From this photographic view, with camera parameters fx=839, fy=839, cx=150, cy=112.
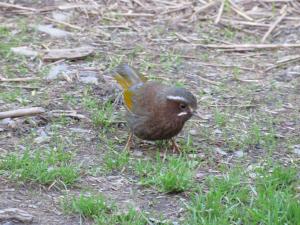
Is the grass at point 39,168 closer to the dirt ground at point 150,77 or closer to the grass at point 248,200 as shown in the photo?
the dirt ground at point 150,77

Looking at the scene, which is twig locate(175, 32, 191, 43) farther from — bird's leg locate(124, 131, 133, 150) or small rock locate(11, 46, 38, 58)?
bird's leg locate(124, 131, 133, 150)

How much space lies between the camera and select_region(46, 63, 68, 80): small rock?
28.2ft

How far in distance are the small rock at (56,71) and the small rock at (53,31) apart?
820mm

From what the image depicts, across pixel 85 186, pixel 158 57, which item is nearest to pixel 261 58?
pixel 158 57

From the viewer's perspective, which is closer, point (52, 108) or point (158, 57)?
point (52, 108)

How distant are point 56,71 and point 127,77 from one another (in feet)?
4.10

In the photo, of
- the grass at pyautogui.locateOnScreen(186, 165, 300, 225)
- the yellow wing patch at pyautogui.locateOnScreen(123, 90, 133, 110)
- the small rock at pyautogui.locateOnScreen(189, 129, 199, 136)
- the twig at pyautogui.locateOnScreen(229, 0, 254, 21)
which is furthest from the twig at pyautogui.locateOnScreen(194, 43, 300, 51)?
the grass at pyautogui.locateOnScreen(186, 165, 300, 225)

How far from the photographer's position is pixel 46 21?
9953 millimetres

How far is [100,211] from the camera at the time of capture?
604cm

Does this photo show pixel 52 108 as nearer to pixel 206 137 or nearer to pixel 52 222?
pixel 206 137

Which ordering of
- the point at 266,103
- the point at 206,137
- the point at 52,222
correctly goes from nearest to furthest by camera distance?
1. the point at 52,222
2. the point at 206,137
3. the point at 266,103

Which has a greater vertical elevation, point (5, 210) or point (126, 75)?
point (126, 75)

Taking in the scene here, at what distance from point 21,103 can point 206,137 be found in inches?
70.8

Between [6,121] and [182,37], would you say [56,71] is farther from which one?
[182,37]
